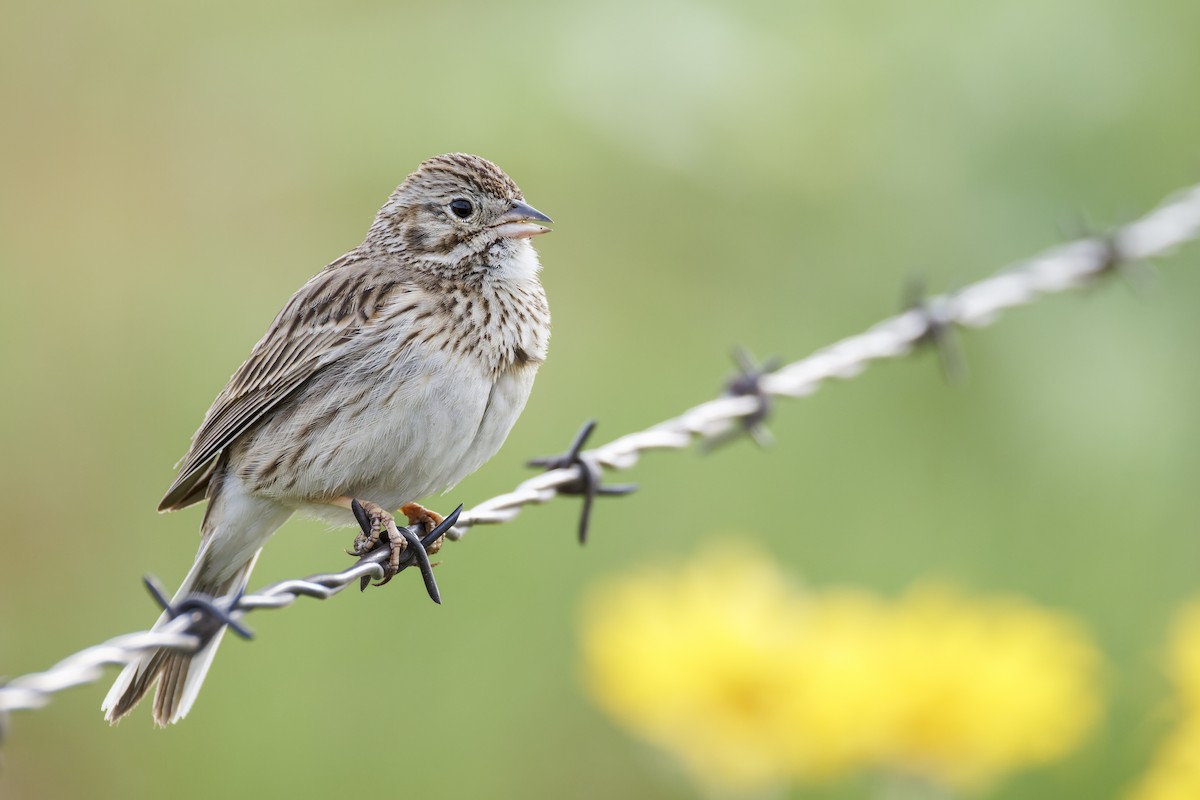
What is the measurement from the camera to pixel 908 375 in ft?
22.2

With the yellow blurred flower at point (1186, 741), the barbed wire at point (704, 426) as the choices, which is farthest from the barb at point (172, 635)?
the yellow blurred flower at point (1186, 741)

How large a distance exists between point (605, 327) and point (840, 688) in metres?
3.48

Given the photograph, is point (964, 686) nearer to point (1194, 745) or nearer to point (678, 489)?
point (1194, 745)

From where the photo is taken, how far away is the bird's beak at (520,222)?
158 inches

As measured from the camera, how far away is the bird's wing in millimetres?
3898

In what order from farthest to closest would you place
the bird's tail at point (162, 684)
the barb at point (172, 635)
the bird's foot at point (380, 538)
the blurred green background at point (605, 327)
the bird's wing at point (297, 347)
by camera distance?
the blurred green background at point (605, 327) → the bird's wing at point (297, 347) → the bird's tail at point (162, 684) → the bird's foot at point (380, 538) → the barb at point (172, 635)

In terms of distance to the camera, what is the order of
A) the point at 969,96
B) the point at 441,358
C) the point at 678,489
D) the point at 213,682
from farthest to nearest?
1. the point at 969,96
2. the point at 678,489
3. the point at 213,682
4. the point at 441,358

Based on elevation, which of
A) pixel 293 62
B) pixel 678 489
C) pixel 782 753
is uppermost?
pixel 293 62

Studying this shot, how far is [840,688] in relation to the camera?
154 inches

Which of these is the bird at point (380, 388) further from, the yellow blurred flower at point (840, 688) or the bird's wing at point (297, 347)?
the yellow blurred flower at point (840, 688)

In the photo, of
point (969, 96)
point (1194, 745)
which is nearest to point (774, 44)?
point (969, 96)

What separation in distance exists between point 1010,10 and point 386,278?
3838 millimetres

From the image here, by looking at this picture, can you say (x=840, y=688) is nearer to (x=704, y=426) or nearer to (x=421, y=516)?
(x=704, y=426)

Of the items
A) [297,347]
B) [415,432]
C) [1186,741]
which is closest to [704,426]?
[415,432]
